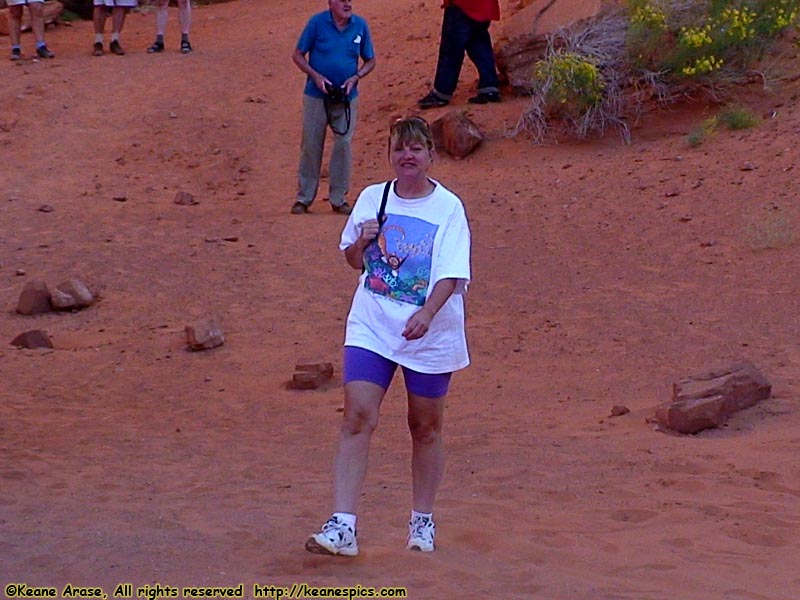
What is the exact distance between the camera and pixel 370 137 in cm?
1338

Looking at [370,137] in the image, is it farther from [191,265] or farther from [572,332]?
[572,332]

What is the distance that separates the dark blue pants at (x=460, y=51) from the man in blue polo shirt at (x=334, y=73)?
2350 millimetres

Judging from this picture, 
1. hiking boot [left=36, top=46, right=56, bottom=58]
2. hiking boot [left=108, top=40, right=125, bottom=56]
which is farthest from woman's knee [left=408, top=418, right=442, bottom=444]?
hiking boot [left=108, top=40, right=125, bottom=56]

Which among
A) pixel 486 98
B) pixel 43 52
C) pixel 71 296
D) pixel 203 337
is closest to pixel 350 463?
pixel 203 337

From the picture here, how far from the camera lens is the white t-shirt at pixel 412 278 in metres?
4.69

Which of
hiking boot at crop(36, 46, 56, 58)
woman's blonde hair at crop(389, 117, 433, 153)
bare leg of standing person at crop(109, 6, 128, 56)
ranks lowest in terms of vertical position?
hiking boot at crop(36, 46, 56, 58)

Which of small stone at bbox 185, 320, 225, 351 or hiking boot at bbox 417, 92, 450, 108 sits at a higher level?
hiking boot at bbox 417, 92, 450, 108

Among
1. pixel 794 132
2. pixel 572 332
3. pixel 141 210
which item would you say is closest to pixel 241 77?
pixel 141 210

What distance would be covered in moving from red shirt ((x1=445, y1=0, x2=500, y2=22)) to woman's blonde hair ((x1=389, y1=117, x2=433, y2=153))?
8.27m

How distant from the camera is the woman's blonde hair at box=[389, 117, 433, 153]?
478 cm

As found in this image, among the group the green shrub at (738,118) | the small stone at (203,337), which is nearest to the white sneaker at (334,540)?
the small stone at (203,337)

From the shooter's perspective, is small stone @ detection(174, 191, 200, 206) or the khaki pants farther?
small stone @ detection(174, 191, 200, 206)

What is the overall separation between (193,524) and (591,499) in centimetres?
181

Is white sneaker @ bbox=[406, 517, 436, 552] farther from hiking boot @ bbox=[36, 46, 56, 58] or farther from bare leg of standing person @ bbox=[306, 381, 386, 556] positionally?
hiking boot @ bbox=[36, 46, 56, 58]
